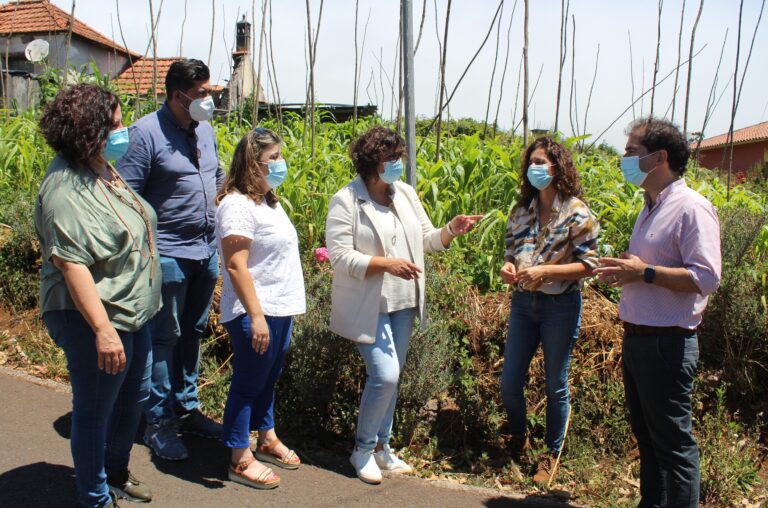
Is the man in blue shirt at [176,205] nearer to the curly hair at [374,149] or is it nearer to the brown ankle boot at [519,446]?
the curly hair at [374,149]

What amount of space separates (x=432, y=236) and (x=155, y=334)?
61.7 inches

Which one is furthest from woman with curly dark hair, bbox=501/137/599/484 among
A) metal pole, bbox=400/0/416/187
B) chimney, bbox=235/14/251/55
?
chimney, bbox=235/14/251/55

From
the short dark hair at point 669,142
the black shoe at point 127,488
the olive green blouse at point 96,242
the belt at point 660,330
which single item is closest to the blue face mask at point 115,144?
the olive green blouse at point 96,242

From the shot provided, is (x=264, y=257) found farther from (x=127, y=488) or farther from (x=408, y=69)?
(x=408, y=69)

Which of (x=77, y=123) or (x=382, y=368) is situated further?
(x=382, y=368)

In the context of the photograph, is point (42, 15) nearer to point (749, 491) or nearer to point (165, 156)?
point (165, 156)

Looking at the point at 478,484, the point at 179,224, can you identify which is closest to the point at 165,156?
the point at 179,224

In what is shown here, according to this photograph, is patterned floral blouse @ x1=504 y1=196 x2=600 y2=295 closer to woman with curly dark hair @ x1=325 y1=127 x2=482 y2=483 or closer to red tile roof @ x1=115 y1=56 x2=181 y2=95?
woman with curly dark hair @ x1=325 y1=127 x2=482 y2=483

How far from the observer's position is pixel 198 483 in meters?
3.55

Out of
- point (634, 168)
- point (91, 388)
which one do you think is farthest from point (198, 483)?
point (634, 168)

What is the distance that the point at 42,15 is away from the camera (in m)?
19.1

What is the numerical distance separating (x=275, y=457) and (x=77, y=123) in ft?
6.70

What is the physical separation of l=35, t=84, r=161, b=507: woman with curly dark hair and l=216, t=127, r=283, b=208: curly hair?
62 cm

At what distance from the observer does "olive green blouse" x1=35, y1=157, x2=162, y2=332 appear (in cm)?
267
